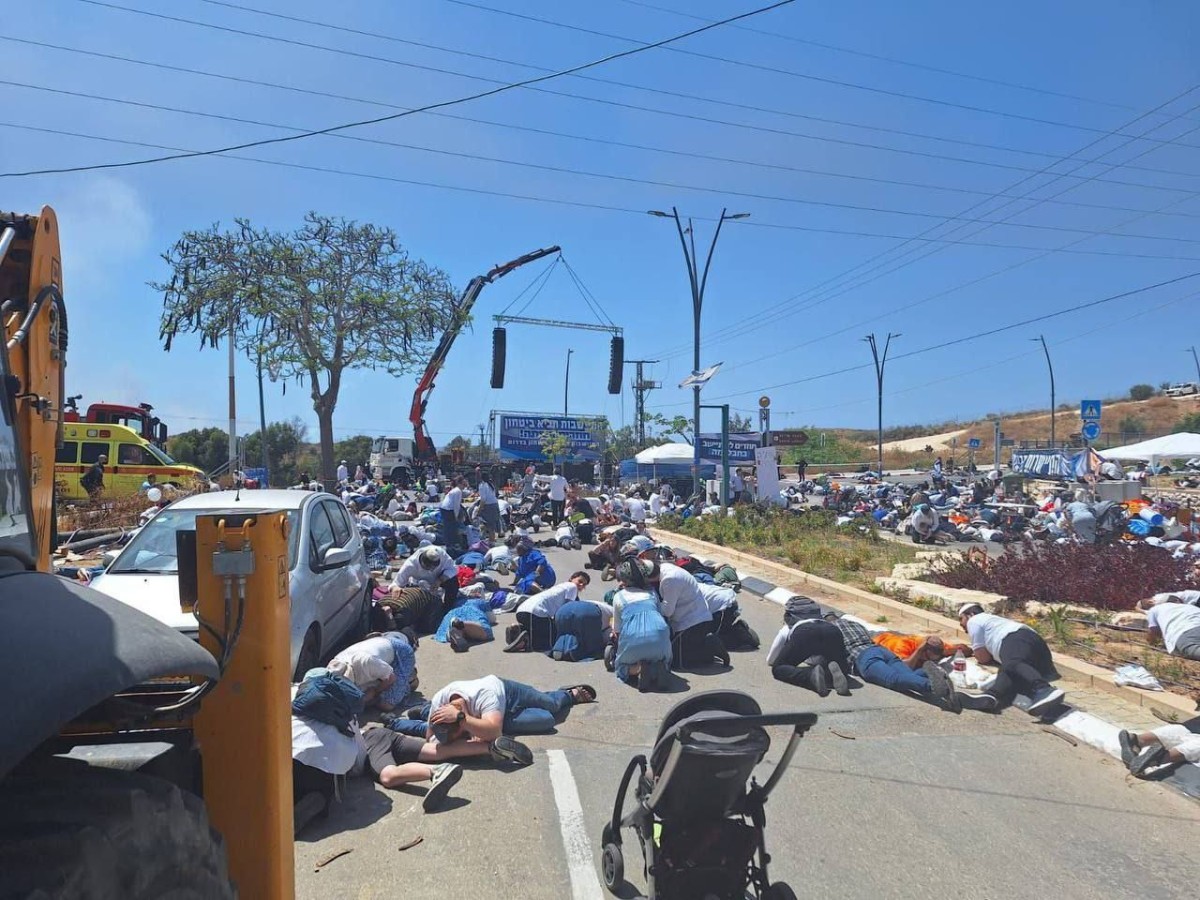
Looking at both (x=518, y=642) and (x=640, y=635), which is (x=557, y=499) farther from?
(x=640, y=635)

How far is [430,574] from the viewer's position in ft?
32.7

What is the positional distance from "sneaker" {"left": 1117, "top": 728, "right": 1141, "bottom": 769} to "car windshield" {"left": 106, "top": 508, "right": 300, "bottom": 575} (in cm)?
577

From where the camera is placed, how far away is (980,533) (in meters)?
19.5

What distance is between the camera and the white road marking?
146 inches

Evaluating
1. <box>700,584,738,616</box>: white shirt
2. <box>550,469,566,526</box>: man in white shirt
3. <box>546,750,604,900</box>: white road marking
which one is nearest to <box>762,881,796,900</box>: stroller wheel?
<box>546,750,604,900</box>: white road marking

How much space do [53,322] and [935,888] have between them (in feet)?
14.9

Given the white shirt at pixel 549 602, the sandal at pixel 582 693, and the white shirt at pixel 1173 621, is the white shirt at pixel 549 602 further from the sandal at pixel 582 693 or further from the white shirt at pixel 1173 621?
the white shirt at pixel 1173 621

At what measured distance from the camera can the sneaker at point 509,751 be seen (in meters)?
5.10

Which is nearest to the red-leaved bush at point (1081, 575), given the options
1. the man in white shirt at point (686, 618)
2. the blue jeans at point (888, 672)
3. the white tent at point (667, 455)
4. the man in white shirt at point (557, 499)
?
the blue jeans at point (888, 672)

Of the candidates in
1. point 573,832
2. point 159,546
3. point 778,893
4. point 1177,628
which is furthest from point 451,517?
point 778,893

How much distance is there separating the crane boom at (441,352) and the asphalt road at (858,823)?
951 inches

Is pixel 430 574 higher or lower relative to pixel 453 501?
lower

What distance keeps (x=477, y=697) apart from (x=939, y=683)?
3664 mm

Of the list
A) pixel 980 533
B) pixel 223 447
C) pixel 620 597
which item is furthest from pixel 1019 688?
pixel 223 447
